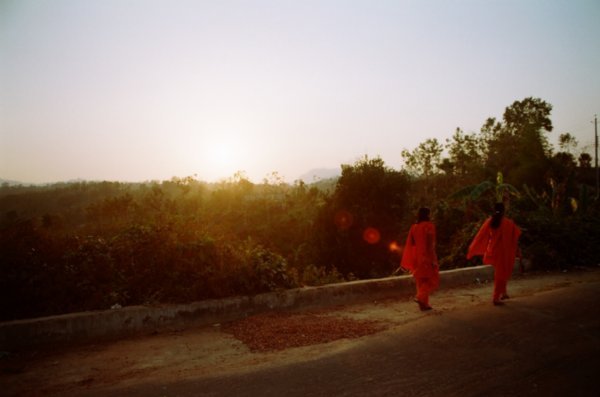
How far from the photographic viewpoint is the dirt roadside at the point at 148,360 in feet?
13.6

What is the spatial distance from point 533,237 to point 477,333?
8275 mm

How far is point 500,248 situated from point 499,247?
3 centimetres

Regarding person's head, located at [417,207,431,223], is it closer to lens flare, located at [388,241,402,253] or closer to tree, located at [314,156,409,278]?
tree, located at [314,156,409,278]

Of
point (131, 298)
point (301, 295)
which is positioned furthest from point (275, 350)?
point (131, 298)

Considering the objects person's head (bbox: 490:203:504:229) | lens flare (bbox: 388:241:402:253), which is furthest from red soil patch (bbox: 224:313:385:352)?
lens flare (bbox: 388:241:402:253)

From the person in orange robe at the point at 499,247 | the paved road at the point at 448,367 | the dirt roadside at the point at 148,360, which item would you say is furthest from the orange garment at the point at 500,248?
the dirt roadside at the point at 148,360

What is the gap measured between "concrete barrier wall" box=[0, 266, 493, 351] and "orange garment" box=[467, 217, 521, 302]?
179cm

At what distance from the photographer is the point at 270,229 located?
18.5 meters

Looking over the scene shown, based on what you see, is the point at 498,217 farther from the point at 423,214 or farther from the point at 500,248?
the point at 423,214

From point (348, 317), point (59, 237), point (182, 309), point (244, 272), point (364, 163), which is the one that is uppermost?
point (364, 163)

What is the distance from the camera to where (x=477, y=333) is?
517cm

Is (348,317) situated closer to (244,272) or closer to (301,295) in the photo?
(301,295)

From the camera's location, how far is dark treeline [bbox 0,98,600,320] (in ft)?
19.1

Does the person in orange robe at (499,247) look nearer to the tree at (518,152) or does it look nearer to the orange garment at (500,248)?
the orange garment at (500,248)
